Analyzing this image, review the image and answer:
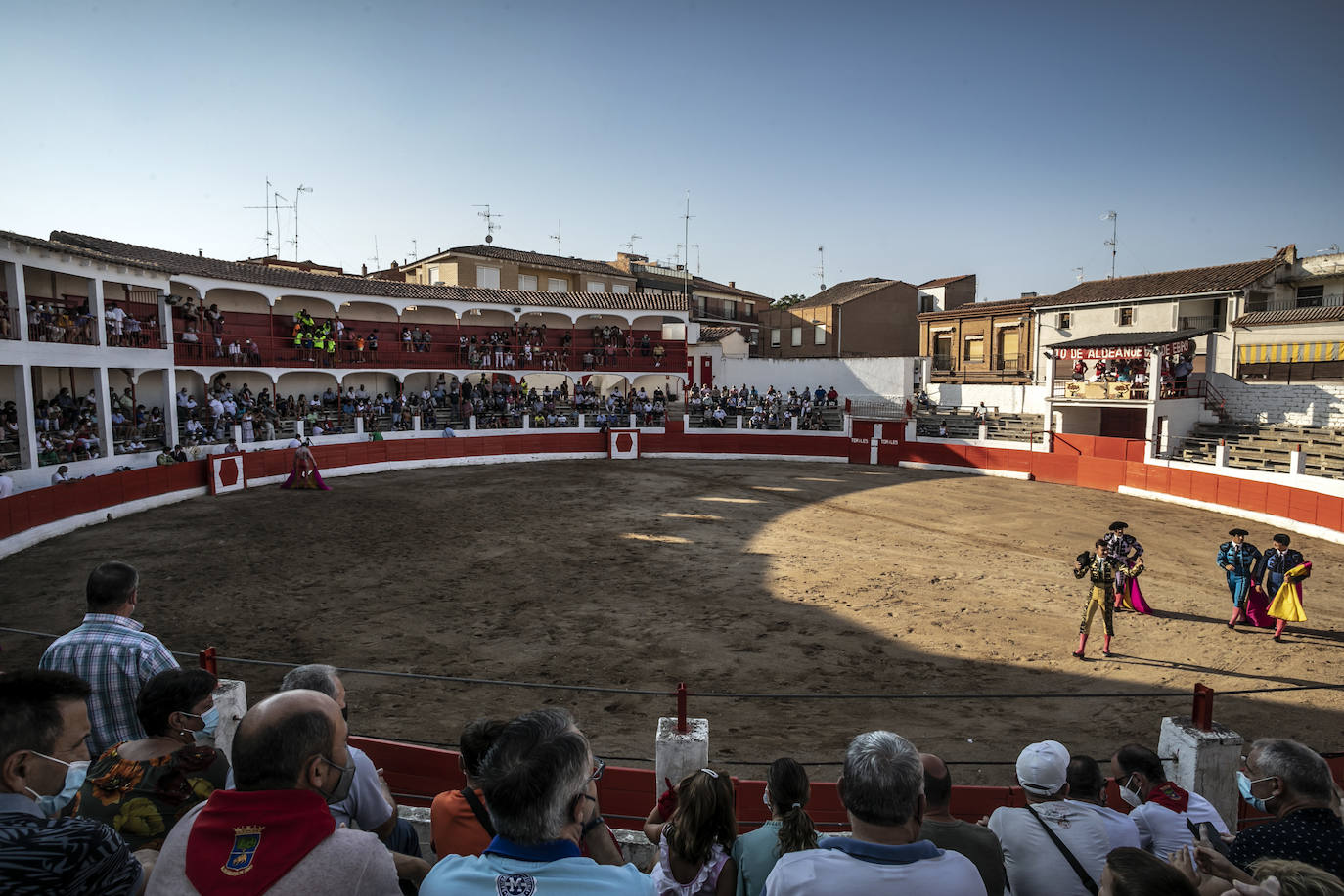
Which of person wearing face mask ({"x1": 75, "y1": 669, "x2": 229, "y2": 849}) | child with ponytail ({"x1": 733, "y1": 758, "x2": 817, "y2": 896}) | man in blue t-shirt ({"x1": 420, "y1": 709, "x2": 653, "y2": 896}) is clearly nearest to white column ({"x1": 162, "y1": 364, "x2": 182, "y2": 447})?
person wearing face mask ({"x1": 75, "y1": 669, "x2": 229, "y2": 849})

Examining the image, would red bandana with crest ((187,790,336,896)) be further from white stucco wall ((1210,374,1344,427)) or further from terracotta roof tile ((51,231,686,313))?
white stucco wall ((1210,374,1344,427))

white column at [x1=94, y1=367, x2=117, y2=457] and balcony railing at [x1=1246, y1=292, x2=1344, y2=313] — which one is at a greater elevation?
balcony railing at [x1=1246, y1=292, x2=1344, y2=313]

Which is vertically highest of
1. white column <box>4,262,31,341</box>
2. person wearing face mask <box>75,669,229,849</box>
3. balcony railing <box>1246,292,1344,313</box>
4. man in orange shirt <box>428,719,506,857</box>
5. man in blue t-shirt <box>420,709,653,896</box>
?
balcony railing <box>1246,292,1344,313</box>

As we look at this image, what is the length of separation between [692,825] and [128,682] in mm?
2866

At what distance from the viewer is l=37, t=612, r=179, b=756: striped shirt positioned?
3.63 m

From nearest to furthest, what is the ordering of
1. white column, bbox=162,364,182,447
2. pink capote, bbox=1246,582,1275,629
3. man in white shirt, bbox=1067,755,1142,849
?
1. man in white shirt, bbox=1067,755,1142,849
2. pink capote, bbox=1246,582,1275,629
3. white column, bbox=162,364,182,447

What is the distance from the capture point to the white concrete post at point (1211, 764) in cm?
479

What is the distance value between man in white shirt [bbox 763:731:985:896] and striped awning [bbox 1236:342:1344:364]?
29.8m

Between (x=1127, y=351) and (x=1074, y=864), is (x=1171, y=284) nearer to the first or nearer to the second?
(x=1127, y=351)

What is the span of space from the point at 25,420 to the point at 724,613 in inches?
641

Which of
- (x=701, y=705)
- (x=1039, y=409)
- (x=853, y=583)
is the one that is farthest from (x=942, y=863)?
(x=1039, y=409)

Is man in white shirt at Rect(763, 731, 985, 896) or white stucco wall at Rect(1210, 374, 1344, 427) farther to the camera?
white stucco wall at Rect(1210, 374, 1344, 427)

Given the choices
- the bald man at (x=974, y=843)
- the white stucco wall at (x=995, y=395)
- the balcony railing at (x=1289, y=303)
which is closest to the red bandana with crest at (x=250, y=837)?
the bald man at (x=974, y=843)

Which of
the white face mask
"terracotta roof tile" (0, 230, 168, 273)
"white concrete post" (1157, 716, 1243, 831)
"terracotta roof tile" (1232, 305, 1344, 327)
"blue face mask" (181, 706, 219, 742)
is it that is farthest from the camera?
"terracotta roof tile" (1232, 305, 1344, 327)
